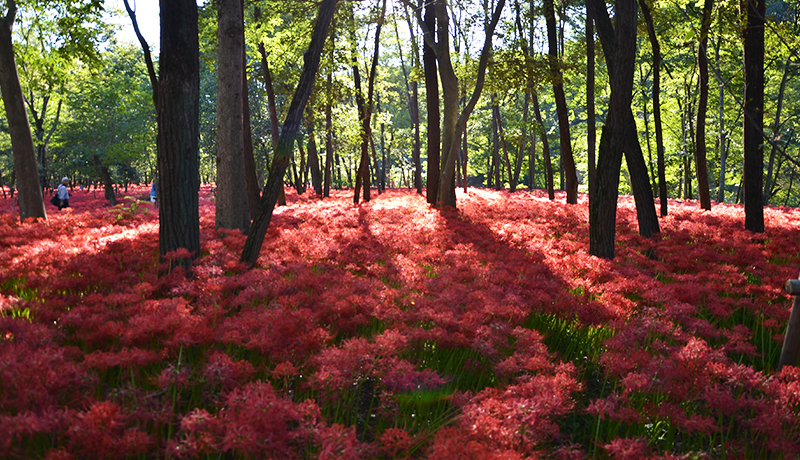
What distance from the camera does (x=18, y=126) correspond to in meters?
10.7

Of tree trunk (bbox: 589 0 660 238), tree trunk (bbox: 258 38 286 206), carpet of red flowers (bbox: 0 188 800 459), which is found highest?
tree trunk (bbox: 258 38 286 206)

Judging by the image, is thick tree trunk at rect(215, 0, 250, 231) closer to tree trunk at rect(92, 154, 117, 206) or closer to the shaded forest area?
the shaded forest area

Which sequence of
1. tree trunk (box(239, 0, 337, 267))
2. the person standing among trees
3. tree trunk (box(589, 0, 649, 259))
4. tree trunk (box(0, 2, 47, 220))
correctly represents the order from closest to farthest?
tree trunk (box(239, 0, 337, 267)), tree trunk (box(589, 0, 649, 259)), tree trunk (box(0, 2, 47, 220)), the person standing among trees

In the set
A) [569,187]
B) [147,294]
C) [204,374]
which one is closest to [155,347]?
[204,374]

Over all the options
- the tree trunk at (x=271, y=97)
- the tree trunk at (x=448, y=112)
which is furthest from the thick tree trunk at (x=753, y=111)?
the tree trunk at (x=271, y=97)

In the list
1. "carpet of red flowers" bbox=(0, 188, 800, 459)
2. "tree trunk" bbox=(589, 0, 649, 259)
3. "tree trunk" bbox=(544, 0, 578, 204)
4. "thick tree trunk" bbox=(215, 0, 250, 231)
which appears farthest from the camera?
"tree trunk" bbox=(544, 0, 578, 204)

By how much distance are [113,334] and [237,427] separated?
1.71 m

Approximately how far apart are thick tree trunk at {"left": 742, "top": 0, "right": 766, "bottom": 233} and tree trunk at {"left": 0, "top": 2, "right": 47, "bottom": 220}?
17.0 m

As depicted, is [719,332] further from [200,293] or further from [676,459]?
[200,293]

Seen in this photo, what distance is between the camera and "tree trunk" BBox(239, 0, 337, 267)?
6070 millimetres

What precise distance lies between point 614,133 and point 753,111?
18.9 feet

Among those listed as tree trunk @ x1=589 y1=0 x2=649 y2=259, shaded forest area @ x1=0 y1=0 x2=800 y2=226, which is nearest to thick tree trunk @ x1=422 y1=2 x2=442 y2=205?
shaded forest area @ x1=0 y1=0 x2=800 y2=226

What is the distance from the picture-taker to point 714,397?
3127 millimetres

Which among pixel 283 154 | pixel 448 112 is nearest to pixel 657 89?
pixel 448 112
